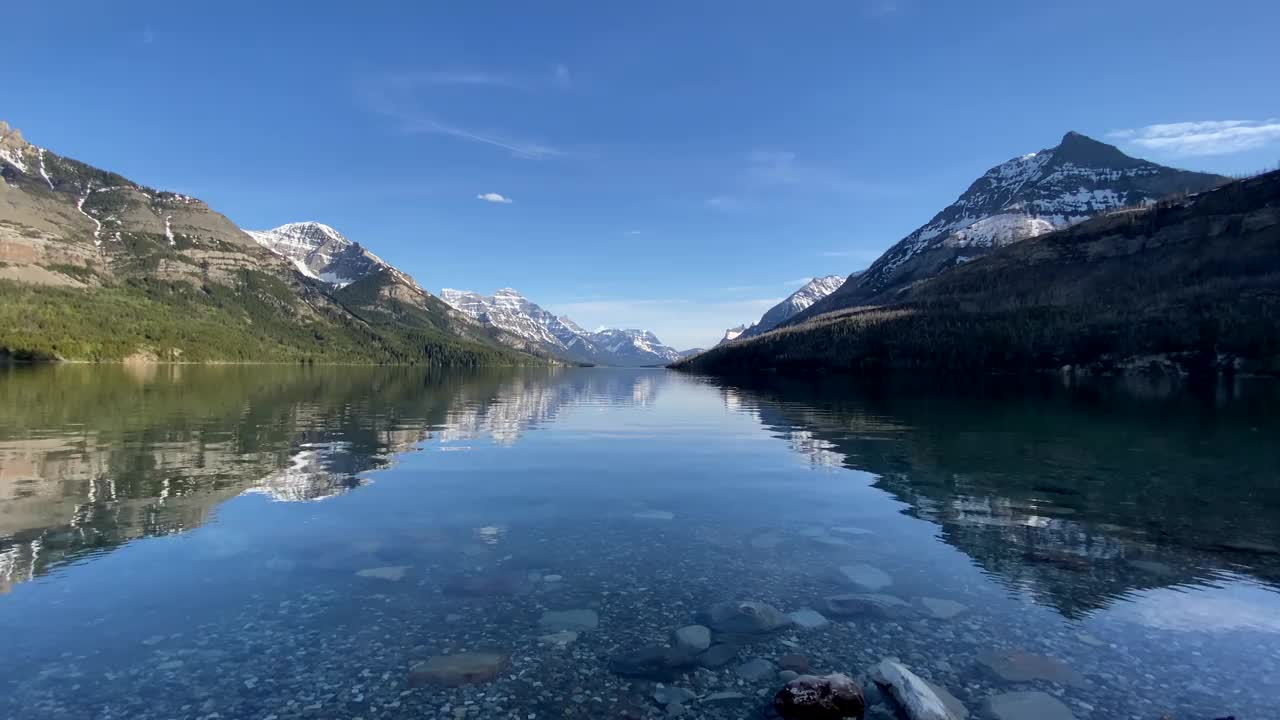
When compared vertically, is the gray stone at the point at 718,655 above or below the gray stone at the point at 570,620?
below

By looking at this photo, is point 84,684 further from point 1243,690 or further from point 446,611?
point 1243,690

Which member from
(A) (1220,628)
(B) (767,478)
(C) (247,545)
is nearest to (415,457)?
(C) (247,545)

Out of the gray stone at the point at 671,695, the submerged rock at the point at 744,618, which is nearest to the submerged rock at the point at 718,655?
the submerged rock at the point at 744,618

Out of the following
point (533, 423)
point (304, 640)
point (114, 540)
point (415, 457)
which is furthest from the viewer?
point (533, 423)

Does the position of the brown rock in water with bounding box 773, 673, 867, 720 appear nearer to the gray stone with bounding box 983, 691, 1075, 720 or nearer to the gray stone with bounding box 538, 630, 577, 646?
the gray stone with bounding box 983, 691, 1075, 720

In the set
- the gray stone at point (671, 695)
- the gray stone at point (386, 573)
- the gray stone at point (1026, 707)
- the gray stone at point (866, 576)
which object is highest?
the gray stone at point (386, 573)

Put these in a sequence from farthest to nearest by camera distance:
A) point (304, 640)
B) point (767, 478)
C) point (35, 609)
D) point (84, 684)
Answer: point (767, 478), point (35, 609), point (304, 640), point (84, 684)

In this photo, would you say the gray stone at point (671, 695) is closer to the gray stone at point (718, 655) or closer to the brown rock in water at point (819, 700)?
the gray stone at point (718, 655)

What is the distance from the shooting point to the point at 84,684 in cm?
1216

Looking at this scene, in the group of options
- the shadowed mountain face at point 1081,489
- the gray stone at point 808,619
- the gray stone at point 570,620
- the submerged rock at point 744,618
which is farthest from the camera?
the shadowed mountain face at point 1081,489

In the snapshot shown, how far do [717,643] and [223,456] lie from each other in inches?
1485

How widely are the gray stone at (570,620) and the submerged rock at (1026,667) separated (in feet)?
30.8

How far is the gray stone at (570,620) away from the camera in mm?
15570

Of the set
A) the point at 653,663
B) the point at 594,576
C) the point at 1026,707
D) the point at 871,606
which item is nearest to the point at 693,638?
the point at 653,663
